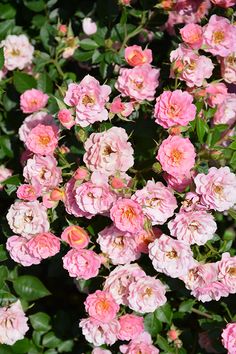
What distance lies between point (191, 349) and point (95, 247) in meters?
0.58

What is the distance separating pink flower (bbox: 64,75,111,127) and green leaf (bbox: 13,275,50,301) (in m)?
0.68

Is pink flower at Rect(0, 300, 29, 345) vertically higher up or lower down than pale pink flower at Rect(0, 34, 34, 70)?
lower down

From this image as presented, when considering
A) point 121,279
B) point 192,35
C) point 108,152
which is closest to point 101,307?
point 121,279

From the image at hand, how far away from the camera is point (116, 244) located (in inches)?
71.2

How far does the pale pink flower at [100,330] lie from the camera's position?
1852mm

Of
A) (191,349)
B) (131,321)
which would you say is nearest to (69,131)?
(131,321)

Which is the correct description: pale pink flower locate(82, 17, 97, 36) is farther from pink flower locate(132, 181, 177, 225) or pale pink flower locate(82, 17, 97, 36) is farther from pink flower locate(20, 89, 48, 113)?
pink flower locate(132, 181, 177, 225)

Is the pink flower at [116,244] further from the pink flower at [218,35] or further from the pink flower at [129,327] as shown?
the pink flower at [218,35]

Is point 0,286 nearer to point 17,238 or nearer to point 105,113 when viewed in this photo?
point 17,238

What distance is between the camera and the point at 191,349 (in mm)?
2164

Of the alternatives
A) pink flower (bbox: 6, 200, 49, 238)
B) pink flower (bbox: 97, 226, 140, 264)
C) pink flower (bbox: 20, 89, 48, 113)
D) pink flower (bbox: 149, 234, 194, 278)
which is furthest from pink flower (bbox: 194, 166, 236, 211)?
pink flower (bbox: 20, 89, 48, 113)

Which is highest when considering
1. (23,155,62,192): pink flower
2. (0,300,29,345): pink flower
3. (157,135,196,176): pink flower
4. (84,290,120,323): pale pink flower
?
(157,135,196,176): pink flower

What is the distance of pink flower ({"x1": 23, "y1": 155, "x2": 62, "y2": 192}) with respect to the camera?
1.78 metres

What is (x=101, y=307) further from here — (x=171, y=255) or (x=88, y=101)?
(x=88, y=101)
